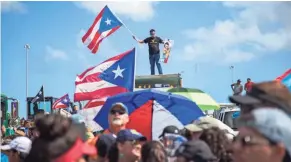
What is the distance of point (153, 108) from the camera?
26.2ft

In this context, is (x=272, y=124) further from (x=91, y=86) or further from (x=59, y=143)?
(x=91, y=86)

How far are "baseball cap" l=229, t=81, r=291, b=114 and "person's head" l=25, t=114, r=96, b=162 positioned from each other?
935mm

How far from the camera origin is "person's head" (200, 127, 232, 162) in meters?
4.62

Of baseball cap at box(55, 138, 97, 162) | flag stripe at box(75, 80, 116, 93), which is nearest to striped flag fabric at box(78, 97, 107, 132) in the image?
flag stripe at box(75, 80, 116, 93)

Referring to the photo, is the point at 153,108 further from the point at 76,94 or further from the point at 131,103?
the point at 76,94

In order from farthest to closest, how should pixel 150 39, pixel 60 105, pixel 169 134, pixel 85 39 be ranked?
1. pixel 60 105
2. pixel 150 39
3. pixel 85 39
4. pixel 169 134

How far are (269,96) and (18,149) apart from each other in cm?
405

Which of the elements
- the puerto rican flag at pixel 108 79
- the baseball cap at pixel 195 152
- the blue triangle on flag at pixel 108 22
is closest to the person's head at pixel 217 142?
the baseball cap at pixel 195 152

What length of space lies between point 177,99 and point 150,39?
22.2 feet

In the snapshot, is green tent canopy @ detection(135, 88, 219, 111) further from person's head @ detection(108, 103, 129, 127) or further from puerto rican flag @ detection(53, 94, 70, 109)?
puerto rican flag @ detection(53, 94, 70, 109)

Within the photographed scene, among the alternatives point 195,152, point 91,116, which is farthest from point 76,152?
point 91,116

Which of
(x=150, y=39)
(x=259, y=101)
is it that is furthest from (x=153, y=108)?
(x=150, y=39)

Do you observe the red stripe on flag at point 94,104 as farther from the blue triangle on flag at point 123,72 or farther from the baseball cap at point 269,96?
the baseball cap at point 269,96

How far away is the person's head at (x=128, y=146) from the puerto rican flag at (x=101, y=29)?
25.1ft
